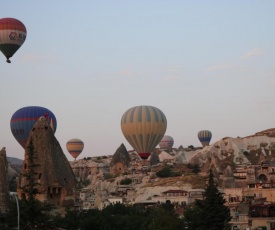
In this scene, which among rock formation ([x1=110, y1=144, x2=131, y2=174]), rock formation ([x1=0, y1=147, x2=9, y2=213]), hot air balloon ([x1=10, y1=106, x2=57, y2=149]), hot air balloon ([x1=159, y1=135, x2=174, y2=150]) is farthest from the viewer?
hot air balloon ([x1=159, y1=135, x2=174, y2=150])

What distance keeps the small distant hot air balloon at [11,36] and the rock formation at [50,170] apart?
2871 cm

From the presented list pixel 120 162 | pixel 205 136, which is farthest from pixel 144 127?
pixel 205 136

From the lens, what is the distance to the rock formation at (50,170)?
38781 mm

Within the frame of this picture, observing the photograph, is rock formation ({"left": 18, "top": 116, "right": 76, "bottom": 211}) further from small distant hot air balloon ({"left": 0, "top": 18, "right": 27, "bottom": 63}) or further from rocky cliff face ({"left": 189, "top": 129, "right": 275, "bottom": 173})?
rocky cliff face ({"left": 189, "top": 129, "right": 275, "bottom": 173})

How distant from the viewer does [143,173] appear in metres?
119

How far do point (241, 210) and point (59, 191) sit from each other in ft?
99.5

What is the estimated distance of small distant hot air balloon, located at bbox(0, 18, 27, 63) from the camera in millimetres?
68312

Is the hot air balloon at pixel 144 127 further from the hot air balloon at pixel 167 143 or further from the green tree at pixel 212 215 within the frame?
the hot air balloon at pixel 167 143

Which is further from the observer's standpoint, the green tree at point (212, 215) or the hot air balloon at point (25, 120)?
the hot air balloon at point (25, 120)

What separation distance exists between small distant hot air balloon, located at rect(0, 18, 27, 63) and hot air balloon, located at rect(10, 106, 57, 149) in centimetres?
1256

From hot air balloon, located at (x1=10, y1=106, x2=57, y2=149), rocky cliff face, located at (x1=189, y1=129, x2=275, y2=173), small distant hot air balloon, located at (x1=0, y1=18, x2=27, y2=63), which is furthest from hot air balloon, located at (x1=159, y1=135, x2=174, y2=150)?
small distant hot air balloon, located at (x1=0, y1=18, x2=27, y2=63)

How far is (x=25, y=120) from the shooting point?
8056 centimetres

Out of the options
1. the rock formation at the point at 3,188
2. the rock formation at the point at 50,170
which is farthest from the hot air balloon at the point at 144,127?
the rock formation at the point at 3,188

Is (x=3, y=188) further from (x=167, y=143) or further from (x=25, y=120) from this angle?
(x=167, y=143)
